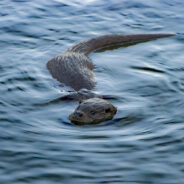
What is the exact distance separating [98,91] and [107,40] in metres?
2.69

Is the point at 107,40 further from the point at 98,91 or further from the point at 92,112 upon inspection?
the point at 92,112

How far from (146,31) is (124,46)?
106 cm

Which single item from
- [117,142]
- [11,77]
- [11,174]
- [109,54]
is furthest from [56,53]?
[11,174]

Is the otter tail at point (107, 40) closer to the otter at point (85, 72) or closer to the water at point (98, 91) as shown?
the otter at point (85, 72)

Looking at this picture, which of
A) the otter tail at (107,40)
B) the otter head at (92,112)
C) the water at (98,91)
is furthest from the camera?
the otter tail at (107,40)

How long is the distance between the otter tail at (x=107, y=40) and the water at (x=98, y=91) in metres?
0.20

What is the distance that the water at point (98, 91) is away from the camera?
4312 mm

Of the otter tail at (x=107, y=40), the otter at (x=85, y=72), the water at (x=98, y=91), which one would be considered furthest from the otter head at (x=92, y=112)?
the otter tail at (x=107, y=40)

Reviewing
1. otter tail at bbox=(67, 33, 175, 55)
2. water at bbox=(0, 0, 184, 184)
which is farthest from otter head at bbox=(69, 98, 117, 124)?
otter tail at bbox=(67, 33, 175, 55)

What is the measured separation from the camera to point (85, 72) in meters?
6.93

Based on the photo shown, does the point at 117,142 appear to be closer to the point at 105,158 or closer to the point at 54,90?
the point at 105,158

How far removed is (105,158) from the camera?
4.51 meters

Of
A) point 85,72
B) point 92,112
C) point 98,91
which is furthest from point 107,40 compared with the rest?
point 92,112

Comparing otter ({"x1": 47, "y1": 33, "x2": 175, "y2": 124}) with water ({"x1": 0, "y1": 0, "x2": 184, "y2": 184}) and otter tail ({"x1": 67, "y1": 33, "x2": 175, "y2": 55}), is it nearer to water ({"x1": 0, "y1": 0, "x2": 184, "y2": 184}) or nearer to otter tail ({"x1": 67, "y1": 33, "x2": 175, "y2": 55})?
otter tail ({"x1": 67, "y1": 33, "x2": 175, "y2": 55})
